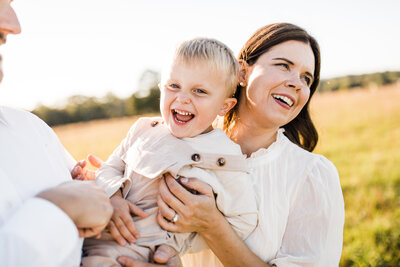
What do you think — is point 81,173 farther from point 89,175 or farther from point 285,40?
point 285,40

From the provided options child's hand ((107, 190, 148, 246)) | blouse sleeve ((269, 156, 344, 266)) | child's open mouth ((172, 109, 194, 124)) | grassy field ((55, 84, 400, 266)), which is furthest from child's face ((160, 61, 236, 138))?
grassy field ((55, 84, 400, 266))

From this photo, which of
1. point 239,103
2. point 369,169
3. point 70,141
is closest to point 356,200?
point 369,169

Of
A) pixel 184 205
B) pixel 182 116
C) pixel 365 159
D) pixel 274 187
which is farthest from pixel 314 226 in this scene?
pixel 365 159

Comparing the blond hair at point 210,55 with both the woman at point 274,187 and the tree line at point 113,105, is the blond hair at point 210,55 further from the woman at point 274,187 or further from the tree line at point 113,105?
the tree line at point 113,105

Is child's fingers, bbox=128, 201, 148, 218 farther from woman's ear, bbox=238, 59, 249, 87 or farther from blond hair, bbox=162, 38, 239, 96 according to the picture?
woman's ear, bbox=238, 59, 249, 87

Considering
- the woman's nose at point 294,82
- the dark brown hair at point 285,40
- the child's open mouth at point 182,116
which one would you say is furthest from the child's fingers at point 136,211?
the woman's nose at point 294,82

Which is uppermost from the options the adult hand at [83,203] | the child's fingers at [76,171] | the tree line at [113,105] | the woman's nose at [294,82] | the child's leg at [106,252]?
the woman's nose at [294,82]

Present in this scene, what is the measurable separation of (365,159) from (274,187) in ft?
Answer: 26.9

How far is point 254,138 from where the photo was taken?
8.31 ft

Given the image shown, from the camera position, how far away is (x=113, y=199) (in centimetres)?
188

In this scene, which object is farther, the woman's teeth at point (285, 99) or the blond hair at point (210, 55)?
the woman's teeth at point (285, 99)

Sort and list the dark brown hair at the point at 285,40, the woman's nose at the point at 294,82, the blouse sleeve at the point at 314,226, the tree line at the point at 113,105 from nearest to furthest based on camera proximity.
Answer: the blouse sleeve at the point at 314,226 < the woman's nose at the point at 294,82 < the dark brown hair at the point at 285,40 < the tree line at the point at 113,105

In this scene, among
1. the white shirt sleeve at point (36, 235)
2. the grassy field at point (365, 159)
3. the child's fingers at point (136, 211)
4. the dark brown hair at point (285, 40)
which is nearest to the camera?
the white shirt sleeve at point (36, 235)

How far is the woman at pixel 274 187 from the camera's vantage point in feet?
6.39
